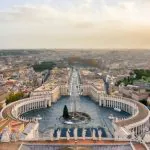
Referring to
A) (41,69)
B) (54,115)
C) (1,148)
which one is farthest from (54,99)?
(41,69)

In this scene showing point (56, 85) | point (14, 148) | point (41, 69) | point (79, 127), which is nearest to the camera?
point (14, 148)

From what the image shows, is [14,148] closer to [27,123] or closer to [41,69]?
[27,123]

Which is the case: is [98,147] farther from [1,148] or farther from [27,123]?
[27,123]

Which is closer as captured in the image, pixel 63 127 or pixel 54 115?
pixel 63 127

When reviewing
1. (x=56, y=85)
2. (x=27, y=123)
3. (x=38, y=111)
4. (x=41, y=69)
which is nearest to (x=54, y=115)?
(x=38, y=111)

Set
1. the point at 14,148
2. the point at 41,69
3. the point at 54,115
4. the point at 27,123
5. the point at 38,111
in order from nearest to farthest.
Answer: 1. the point at 14,148
2. the point at 27,123
3. the point at 54,115
4. the point at 38,111
5. the point at 41,69

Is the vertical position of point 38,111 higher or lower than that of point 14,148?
lower
